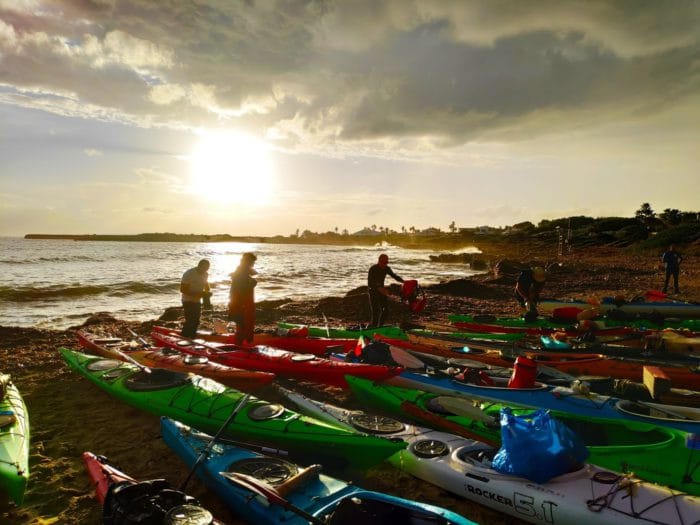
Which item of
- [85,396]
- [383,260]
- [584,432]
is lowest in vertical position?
[85,396]

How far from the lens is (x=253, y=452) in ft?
14.5

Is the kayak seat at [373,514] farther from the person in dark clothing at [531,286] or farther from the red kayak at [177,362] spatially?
Answer: the person in dark clothing at [531,286]

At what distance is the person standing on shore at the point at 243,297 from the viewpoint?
8492 mm

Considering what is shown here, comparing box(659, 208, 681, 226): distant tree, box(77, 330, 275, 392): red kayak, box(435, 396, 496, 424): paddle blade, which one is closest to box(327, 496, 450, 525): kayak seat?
box(435, 396, 496, 424): paddle blade

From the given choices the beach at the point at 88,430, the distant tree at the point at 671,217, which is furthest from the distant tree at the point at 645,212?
the beach at the point at 88,430

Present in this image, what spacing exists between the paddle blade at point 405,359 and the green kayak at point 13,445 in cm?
492

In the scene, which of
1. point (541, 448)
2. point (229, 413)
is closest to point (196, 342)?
point (229, 413)

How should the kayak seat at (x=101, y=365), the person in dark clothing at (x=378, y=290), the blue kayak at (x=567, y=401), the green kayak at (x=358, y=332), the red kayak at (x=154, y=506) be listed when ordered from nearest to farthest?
1. the red kayak at (x=154, y=506)
2. the blue kayak at (x=567, y=401)
3. the kayak seat at (x=101, y=365)
4. the green kayak at (x=358, y=332)
5. the person in dark clothing at (x=378, y=290)

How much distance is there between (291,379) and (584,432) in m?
4.70

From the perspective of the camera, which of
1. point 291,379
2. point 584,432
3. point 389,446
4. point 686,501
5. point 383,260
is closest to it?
point 686,501

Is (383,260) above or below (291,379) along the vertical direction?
above

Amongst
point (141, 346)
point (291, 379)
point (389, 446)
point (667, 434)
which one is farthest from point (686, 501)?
point (141, 346)

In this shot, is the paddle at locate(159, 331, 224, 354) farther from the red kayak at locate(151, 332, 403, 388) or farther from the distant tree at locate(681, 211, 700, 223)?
the distant tree at locate(681, 211, 700, 223)

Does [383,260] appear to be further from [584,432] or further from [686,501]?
[686,501]
